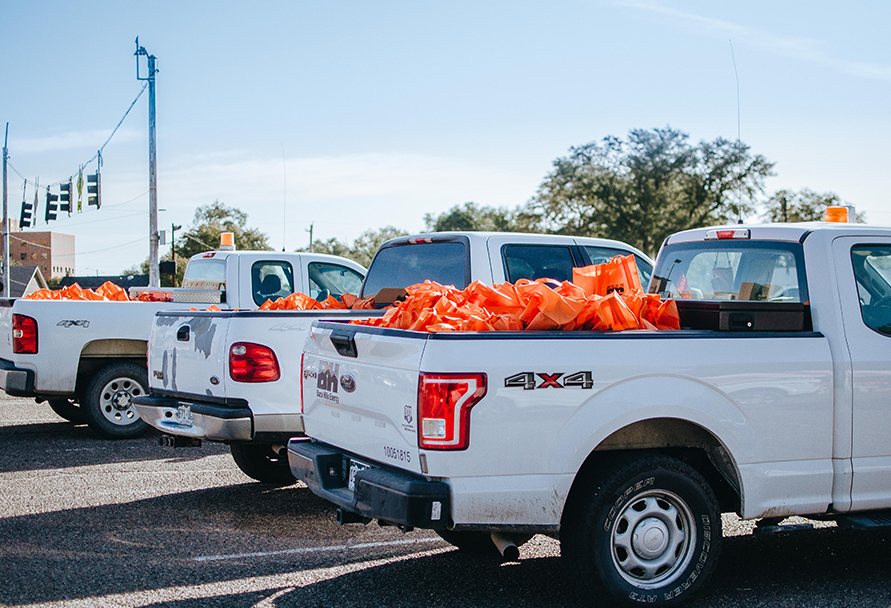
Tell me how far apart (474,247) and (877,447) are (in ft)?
11.3

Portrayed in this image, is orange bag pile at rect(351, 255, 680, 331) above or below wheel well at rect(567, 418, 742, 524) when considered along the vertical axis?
above

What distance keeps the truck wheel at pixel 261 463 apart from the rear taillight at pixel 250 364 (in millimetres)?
1249

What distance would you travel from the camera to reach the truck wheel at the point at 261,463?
7391mm

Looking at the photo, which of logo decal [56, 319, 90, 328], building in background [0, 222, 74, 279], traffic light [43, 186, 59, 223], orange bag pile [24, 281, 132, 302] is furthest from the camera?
building in background [0, 222, 74, 279]

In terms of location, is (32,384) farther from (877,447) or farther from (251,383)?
(877,447)

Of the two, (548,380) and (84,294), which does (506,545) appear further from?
(84,294)

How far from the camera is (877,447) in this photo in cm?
A: 474

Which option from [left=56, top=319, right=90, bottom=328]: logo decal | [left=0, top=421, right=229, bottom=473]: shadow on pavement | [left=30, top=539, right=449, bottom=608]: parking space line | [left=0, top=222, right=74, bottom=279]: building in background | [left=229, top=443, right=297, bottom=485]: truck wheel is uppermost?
[left=0, top=222, right=74, bottom=279]: building in background

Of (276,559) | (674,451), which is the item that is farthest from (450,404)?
(276,559)

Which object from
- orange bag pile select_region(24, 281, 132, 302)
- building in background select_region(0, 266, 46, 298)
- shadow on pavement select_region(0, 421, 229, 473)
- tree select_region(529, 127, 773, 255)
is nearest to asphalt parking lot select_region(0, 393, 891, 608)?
shadow on pavement select_region(0, 421, 229, 473)

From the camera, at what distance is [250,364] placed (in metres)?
6.27

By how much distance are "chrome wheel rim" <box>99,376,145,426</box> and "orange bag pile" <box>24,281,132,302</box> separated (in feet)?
3.22

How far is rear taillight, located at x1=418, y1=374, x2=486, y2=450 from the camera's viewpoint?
387 cm

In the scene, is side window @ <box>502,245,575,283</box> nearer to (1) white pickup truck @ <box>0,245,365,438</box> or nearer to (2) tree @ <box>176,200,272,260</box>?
(1) white pickup truck @ <box>0,245,365,438</box>
